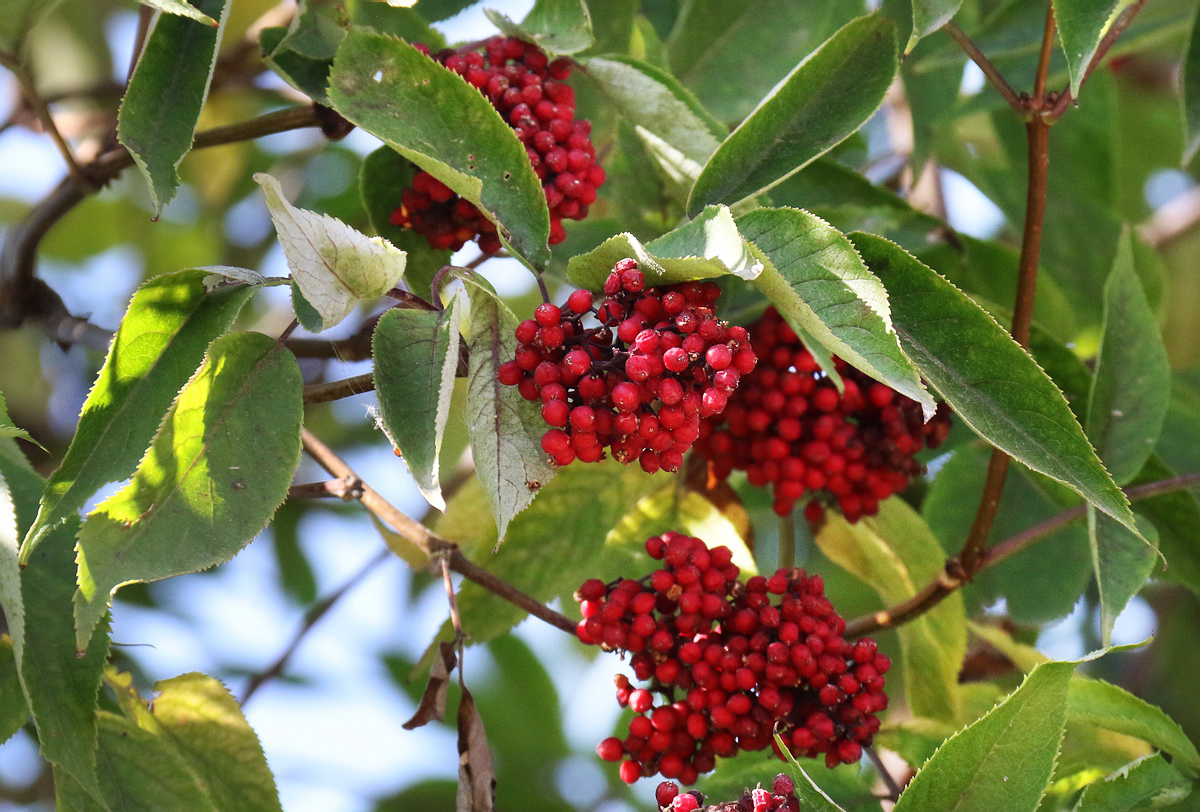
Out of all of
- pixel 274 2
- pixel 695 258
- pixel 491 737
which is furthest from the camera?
pixel 491 737

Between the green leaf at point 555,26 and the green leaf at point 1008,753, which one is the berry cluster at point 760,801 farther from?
the green leaf at point 555,26

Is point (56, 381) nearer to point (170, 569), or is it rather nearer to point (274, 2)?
point (274, 2)

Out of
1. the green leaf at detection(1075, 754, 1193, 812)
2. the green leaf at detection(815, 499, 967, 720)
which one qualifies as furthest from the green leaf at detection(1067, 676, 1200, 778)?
the green leaf at detection(815, 499, 967, 720)

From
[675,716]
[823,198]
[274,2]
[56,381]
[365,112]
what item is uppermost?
[274,2]

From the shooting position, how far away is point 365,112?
3.83 ft

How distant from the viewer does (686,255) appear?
3.39 ft

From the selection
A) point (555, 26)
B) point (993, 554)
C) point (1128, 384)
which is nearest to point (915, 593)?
point (993, 554)

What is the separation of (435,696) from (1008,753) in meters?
0.58

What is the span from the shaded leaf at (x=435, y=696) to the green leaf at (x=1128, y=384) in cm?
82

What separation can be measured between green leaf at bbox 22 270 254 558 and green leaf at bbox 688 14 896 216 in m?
0.47

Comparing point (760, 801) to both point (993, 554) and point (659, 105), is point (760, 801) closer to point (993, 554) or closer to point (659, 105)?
point (993, 554)

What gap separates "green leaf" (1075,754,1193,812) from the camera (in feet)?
4.26

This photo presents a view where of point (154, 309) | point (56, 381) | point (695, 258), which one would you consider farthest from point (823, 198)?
point (56, 381)

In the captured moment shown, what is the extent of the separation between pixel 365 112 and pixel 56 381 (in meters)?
2.04
